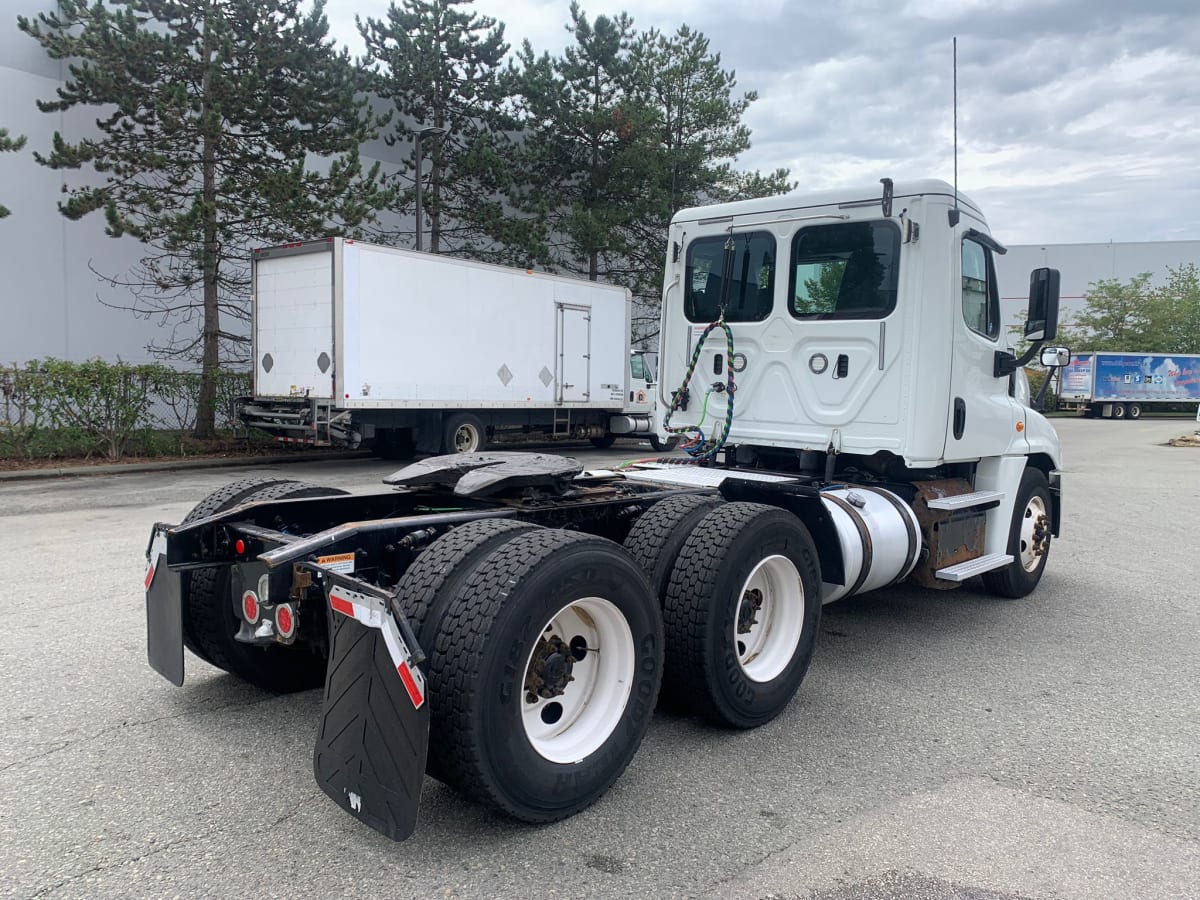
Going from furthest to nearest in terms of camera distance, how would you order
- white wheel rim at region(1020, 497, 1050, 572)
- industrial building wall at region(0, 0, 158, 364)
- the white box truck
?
the white box truck, industrial building wall at region(0, 0, 158, 364), white wheel rim at region(1020, 497, 1050, 572)

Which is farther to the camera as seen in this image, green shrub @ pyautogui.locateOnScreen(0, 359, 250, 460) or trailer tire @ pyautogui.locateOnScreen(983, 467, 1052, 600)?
green shrub @ pyautogui.locateOnScreen(0, 359, 250, 460)

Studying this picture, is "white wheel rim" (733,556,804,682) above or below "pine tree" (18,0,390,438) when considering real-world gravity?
below

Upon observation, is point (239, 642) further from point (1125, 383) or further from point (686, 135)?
point (1125, 383)

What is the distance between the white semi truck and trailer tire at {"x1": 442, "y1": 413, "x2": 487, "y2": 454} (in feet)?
31.2

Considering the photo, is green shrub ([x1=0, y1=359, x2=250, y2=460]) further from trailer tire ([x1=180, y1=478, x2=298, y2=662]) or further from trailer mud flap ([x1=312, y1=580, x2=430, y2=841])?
trailer mud flap ([x1=312, y1=580, x2=430, y2=841])

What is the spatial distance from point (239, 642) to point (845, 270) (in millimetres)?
4121

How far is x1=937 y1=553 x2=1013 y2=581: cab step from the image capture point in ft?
17.8

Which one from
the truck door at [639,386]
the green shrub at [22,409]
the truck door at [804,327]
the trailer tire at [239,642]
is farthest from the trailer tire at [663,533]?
the truck door at [639,386]

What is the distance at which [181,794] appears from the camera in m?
3.24

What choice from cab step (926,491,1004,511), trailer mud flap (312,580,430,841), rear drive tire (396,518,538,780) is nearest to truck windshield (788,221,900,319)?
cab step (926,491,1004,511)

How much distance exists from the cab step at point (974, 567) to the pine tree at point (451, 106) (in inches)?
728

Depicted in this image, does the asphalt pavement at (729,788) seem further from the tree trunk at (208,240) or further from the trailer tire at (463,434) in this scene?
the tree trunk at (208,240)

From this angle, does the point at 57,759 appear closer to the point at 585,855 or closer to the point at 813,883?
the point at 585,855

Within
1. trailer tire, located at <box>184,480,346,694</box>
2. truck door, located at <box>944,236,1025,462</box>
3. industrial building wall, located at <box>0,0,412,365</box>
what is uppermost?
industrial building wall, located at <box>0,0,412,365</box>
